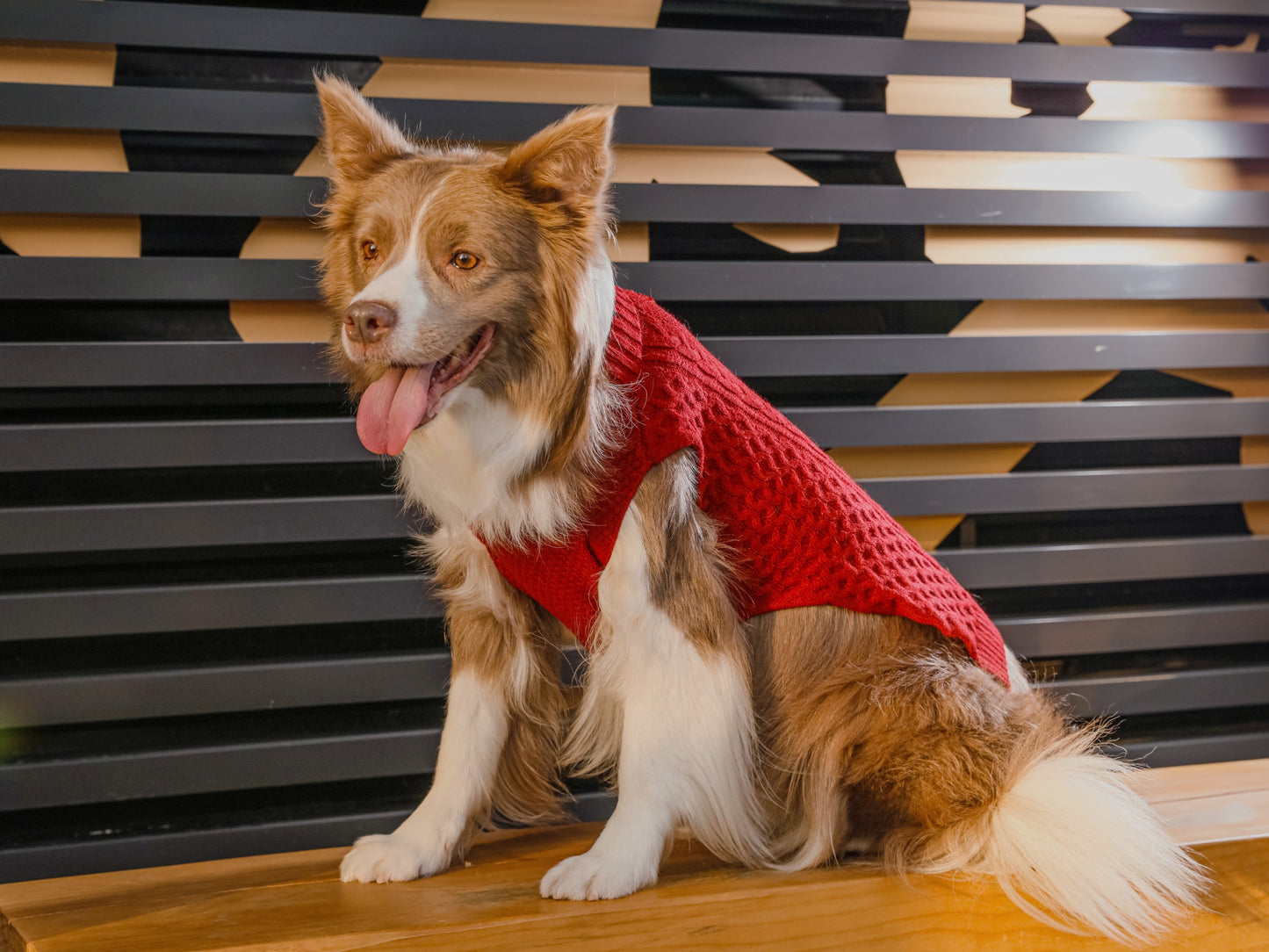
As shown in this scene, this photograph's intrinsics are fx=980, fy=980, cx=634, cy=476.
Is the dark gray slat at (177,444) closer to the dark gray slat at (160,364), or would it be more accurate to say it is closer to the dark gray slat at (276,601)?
the dark gray slat at (160,364)

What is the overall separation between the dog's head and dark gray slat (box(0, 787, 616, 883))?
88 centimetres

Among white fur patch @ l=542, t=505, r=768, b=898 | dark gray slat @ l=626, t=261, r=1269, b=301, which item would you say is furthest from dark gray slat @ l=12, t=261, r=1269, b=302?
white fur patch @ l=542, t=505, r=768, b=898

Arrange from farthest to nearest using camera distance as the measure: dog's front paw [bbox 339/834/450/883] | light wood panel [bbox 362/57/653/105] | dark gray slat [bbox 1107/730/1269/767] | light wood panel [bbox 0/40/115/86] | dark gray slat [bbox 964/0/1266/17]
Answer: dark gray slat [bbox 1107/730/1269/767]
dark gray slat [bbox 964/0/1266/17]
light wood panel [bbox 362/57/653/105]
light wood panel [bbox 0/40/115/86]
dog's front paw [bbox 339/834/450/883]

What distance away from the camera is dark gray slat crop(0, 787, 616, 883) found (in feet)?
5.98

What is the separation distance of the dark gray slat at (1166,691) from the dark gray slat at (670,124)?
1.17 m

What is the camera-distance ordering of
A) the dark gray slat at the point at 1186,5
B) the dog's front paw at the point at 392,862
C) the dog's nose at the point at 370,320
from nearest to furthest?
1. the dog's nose at the point at 370,320
2. the dog's front paw at the point at 392,862
3. the dark gray slat at the point at 1186,5

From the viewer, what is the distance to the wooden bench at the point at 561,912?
48.7 inches

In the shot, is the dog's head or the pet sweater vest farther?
the pet sweater vest

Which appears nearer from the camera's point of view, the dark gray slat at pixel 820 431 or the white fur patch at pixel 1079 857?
the white fur patch at pixel 1079 857

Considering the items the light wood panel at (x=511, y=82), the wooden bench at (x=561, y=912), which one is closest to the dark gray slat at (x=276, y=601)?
the wooden bench at (x=561, y=912)

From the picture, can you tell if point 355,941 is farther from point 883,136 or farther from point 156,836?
point 883,136

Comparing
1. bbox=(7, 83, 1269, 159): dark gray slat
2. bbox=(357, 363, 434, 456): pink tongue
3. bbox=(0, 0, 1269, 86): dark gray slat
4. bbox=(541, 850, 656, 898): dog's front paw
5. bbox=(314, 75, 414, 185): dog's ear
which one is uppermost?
bbox=(0, 0, 1269, 86): dark gray slat

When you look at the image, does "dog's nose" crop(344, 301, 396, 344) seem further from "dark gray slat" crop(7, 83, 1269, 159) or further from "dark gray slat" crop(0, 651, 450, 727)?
"dark gray slat" crop(0, 651, 450, 727)

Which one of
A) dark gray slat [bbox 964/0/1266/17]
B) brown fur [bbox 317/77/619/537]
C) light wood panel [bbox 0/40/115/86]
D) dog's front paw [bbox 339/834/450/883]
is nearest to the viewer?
brown fur [bbox 317/77/619/537]
